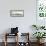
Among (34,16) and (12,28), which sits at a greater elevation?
(34,16)

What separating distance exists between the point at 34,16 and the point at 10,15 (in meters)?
1.07

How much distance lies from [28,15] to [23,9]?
35 centimetres

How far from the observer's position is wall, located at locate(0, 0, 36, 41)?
6848 mm

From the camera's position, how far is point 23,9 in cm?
687

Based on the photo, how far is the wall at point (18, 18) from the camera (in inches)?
270

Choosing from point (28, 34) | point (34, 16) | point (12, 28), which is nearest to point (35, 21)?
point (34, 16)

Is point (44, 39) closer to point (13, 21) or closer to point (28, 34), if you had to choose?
point (28, 34)

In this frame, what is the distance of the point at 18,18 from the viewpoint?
22.7 ft

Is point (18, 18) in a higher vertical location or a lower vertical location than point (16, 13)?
lower

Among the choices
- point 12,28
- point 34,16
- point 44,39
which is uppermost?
point 34,16

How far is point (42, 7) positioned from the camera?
691 cm

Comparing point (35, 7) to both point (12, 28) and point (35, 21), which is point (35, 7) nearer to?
point (35, 21)

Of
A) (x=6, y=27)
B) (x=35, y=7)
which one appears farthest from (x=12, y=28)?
(x=35, y=7)

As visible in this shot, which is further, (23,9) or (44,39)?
(23,9)
